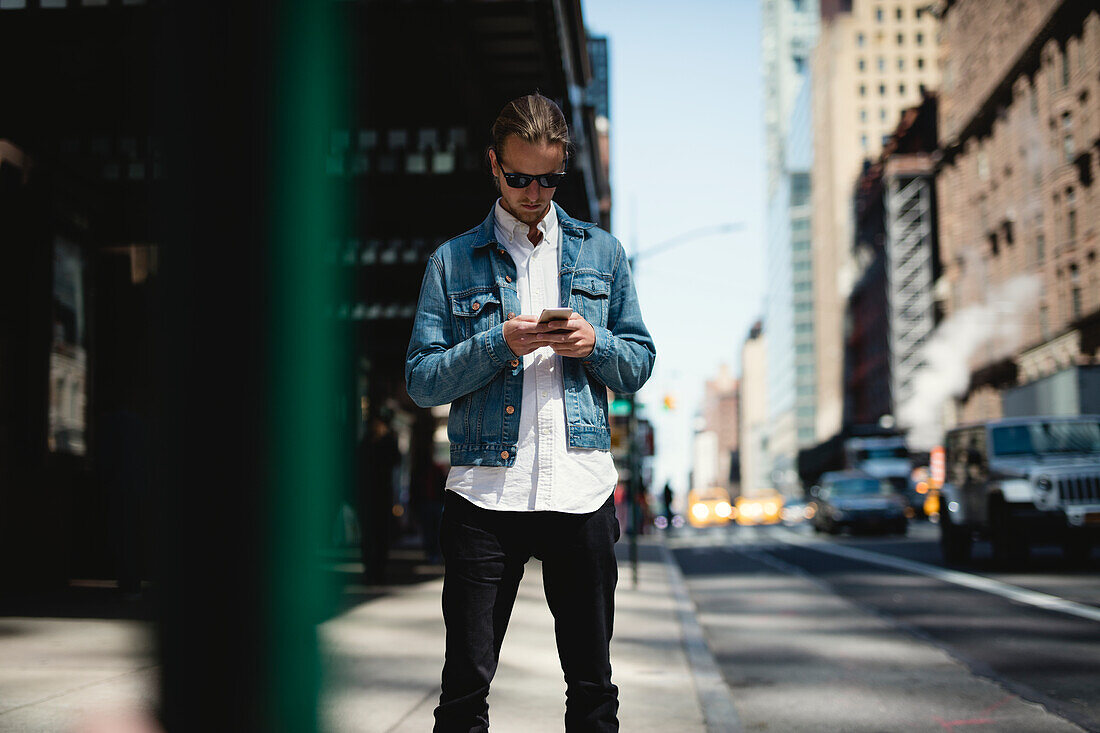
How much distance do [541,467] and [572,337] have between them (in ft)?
1.14

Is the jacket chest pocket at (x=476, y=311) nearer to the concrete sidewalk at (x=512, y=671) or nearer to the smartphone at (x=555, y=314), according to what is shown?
the smartphone at (x=555, y=314)

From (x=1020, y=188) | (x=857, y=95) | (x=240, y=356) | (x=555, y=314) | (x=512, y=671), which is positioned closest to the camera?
(x=240, y=356)

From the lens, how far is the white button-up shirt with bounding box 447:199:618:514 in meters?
2.70

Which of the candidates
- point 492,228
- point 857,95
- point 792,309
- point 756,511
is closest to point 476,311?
point 492,228

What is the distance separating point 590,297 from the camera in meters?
2.89

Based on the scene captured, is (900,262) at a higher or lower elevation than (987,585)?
higher

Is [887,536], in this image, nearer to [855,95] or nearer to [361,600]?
[361,600]

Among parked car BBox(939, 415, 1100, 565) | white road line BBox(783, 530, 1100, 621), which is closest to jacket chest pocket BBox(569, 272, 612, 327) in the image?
white road line BBox(783, 530, 1100, 621)

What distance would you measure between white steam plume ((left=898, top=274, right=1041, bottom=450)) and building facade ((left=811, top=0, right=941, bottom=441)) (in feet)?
135

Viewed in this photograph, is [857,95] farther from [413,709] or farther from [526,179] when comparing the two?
[526,179]

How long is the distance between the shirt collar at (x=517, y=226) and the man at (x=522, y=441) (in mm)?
12

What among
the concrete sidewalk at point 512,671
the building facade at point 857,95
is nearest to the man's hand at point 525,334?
the concrete sidewalk at point 512,671

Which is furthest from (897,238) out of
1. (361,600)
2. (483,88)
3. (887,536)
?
(361,600)

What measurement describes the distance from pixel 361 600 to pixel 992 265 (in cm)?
5924
